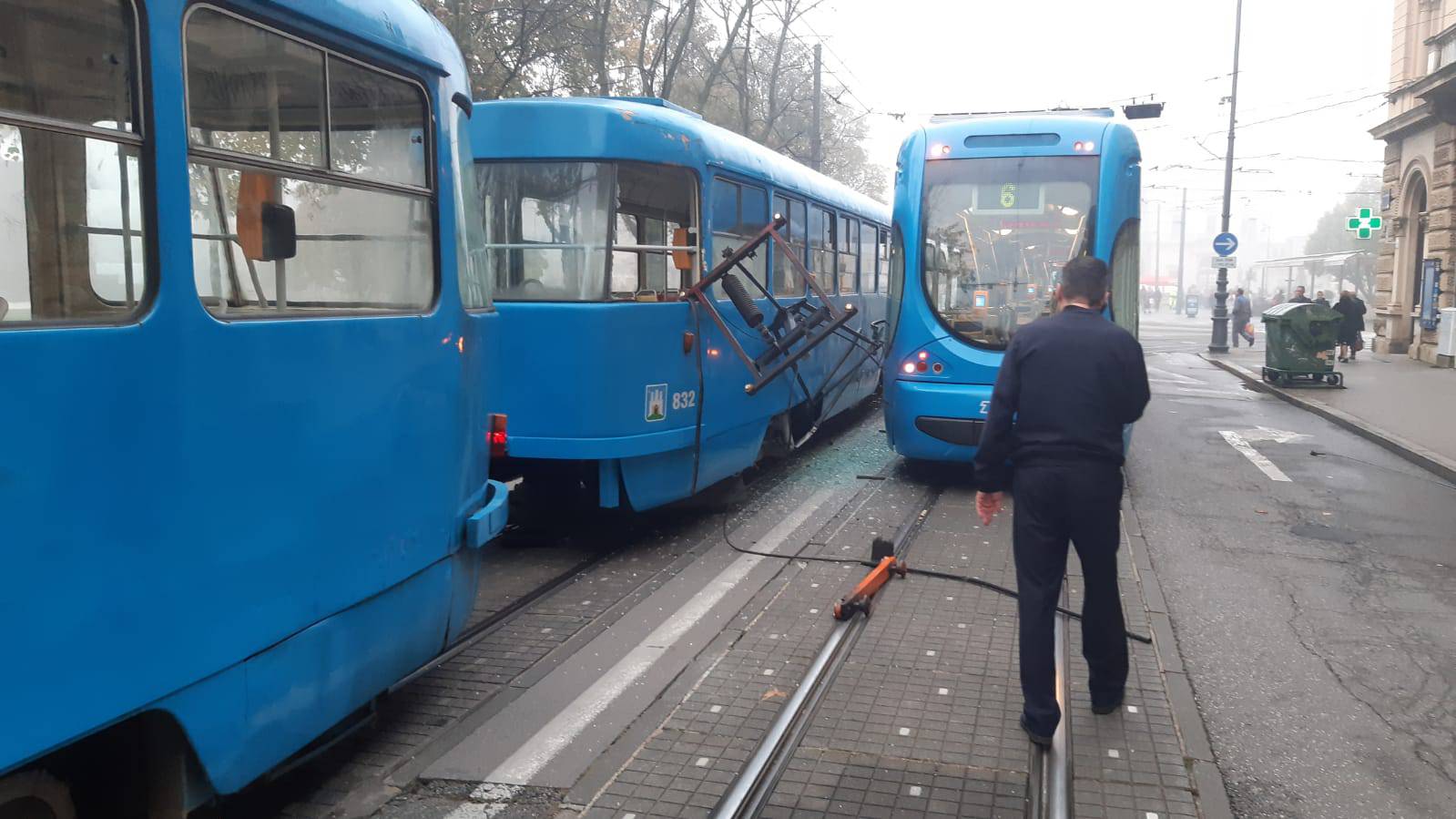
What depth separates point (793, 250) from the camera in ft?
34.4

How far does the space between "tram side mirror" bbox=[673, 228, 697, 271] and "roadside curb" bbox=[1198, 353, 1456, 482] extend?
8.10 meters

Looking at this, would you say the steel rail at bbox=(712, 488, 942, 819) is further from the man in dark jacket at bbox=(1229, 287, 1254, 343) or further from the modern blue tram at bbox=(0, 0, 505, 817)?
the man in dark jacket at bbox=(1229, 287, 1254, 343)

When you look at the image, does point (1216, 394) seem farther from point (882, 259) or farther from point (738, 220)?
point (738, 220)

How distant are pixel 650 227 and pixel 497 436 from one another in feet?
8.56

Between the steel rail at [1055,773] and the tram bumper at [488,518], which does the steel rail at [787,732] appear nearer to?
the steel rail at [1055,773]

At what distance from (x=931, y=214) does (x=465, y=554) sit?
259 inches

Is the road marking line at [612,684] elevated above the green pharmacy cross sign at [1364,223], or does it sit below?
below

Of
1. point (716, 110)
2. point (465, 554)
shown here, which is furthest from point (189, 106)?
point (716, 110)

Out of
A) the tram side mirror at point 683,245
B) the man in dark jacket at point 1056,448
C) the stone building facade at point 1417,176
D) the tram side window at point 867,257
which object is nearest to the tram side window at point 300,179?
the man in dark jacket at point 1056,448

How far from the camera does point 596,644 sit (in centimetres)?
577

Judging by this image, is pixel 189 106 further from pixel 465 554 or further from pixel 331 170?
pixel 465 554

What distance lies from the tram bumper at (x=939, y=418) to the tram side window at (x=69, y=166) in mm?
7470

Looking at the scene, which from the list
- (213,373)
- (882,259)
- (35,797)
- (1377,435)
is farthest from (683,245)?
(1377,435)

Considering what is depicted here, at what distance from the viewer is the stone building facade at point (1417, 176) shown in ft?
76.9
